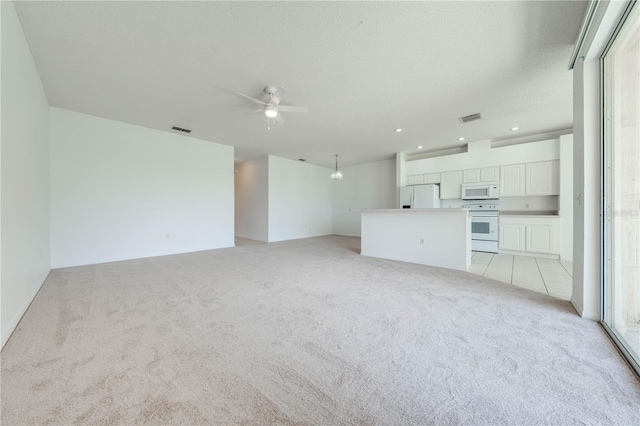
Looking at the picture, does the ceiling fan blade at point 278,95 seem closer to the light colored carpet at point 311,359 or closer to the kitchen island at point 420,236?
the light colored carpet at point 311,359

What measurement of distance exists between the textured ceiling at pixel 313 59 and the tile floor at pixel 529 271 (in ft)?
8.78

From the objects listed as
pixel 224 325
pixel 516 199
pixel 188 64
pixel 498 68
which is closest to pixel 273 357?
pixel 224 325

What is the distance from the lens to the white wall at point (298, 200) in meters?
7.32

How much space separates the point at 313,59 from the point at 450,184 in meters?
5.07

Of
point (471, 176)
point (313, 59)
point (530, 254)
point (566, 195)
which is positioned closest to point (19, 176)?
point (313, 59)

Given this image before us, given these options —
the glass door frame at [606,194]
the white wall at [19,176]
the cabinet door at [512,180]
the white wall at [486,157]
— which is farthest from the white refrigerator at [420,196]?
the white wall at [19,176]

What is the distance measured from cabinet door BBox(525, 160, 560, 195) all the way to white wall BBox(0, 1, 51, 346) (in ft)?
25.6

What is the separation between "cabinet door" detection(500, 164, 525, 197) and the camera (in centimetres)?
521

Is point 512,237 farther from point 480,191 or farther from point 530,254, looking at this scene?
point 480,191

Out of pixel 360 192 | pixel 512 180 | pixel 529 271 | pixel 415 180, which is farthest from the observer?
pixel 360 192

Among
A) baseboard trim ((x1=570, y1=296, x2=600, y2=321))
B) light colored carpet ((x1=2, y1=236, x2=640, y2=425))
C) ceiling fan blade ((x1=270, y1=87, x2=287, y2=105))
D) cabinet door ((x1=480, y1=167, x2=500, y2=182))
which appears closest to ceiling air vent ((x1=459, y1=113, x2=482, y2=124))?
cabinet door ((x1=480, y1=167, x2=500, y2=182))

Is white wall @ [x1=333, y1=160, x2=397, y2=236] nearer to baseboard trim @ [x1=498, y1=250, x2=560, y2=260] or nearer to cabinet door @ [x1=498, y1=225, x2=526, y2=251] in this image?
cabinet door @ [x1=498, y1=225, x2=526, y2=251]

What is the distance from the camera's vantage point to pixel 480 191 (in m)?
5.68

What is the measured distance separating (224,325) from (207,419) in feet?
3.18
